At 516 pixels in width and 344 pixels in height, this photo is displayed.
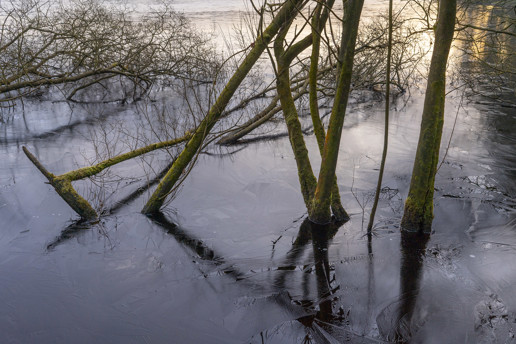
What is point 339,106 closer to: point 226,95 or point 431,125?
point 431,125

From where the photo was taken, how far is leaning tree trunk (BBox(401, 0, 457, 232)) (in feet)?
18.7

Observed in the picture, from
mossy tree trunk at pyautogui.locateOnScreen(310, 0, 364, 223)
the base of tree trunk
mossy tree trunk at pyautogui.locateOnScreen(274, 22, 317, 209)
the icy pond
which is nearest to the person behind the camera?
the icy pond

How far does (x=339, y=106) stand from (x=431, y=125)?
1300mm

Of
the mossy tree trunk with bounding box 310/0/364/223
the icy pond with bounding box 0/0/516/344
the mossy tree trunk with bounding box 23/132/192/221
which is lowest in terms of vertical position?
the icy pond with bounding box 0/0/516/344

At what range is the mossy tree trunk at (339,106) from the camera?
5.66m

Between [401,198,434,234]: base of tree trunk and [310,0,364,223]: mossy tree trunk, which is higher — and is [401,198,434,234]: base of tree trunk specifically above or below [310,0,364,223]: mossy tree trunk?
below

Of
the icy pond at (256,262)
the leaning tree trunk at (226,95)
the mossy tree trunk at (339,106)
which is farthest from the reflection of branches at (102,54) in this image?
the mossy tree trunk at (339,106)

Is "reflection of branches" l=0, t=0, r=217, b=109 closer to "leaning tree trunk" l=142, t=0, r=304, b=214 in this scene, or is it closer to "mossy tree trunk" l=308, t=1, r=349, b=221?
"leaning tree trunk" l=142, t=0, r=304, b=214

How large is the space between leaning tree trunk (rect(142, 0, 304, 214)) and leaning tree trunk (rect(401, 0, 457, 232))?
1.96m

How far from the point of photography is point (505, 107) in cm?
1455

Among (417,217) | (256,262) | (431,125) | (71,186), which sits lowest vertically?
(256,262)

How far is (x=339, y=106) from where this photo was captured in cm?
602

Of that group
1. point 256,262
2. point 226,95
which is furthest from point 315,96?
point 256,262

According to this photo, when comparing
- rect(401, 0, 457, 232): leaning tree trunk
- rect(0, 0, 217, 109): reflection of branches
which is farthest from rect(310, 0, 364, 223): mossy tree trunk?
rect(0, 0, 217, 109): reflection of branches
